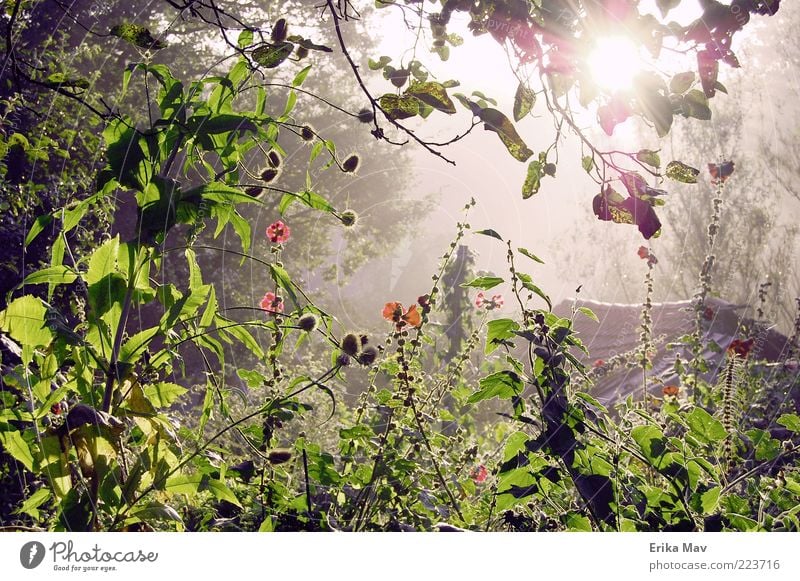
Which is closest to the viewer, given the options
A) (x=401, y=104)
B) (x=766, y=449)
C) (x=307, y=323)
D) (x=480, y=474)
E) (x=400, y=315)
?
(x=401, y=104)

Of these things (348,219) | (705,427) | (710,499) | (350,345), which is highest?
(348,219)

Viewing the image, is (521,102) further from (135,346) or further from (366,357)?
(135,346)

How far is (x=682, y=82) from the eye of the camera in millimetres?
1058

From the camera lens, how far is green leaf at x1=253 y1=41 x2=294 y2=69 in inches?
40.8

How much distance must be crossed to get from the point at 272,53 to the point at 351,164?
0.74 feet

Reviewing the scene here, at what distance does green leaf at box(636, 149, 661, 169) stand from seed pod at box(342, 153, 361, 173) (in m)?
0.45

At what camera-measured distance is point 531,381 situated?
3.88ft

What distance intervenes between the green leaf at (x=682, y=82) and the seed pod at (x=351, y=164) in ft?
1.64

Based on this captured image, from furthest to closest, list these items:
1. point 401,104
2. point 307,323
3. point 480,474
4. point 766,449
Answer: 1. point 480,474
2. point 766,449
3. point 307,323
4. point 401,104

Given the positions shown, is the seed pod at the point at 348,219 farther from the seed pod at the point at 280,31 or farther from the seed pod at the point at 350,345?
the seed pod at the point at 280,31

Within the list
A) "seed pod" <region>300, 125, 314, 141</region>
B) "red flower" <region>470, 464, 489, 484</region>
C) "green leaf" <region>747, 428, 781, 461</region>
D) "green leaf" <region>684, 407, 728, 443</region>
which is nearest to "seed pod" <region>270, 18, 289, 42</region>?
"seed pod" <region>300, 125, 314, 141</region>

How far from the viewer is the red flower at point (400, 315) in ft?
5.62

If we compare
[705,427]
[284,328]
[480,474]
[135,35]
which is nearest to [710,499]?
[705,427]

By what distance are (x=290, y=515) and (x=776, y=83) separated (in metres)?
9.51
